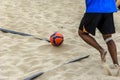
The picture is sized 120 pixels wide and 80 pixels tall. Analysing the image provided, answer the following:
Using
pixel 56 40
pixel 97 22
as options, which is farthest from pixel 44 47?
pixel 97 22

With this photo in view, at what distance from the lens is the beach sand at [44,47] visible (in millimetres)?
4473

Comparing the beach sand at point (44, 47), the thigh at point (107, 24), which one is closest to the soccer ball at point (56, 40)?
the beach sand at point (44, 47)

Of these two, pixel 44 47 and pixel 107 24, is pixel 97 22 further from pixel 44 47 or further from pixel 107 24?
pixel 44 47

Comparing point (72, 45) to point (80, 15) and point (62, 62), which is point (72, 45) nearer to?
point (62, 62)

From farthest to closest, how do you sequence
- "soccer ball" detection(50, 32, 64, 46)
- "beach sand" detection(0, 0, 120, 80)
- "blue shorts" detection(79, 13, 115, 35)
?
"soccer ball" detection(50, 32, 64, 46)
"beach sand" detection(0, 0, 120, 80)
"blue shorts" detection(79, 13, 115, 35)

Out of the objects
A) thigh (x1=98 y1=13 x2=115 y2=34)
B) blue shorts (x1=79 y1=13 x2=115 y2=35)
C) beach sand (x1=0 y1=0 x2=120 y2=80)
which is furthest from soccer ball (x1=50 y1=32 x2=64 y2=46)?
thigh (x1=98 y1=13 x2=115 y2=34)

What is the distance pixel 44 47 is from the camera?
562 cm

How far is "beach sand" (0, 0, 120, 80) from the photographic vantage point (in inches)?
176

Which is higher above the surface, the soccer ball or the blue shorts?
the soccer ball

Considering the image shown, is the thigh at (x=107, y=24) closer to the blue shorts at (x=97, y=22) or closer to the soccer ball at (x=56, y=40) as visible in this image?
the blue shorts at (x=97, y=22)

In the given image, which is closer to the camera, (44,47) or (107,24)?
(107,24)

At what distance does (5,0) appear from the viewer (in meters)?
9.51

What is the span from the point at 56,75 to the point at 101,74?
1.95 ft

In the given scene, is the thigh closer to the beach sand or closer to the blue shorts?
the blue shorts
